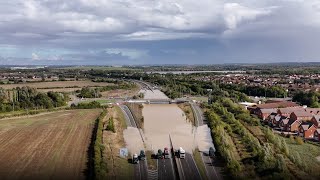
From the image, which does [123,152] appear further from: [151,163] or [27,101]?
[27,101]

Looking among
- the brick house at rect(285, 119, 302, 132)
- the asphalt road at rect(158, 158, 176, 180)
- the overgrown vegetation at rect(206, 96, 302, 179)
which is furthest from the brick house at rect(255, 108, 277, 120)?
the asphalt road at rect(158, 158, 176, 180)

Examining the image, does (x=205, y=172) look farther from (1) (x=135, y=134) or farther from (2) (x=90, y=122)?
(2) (x=90, y=122)

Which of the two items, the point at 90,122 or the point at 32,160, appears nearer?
the point at 32,160

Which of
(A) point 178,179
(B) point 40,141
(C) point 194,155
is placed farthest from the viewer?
(B) point 40,141

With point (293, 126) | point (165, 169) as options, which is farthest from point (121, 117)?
point (165, 169)

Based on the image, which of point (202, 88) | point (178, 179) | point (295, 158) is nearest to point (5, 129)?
point (178, 179)
